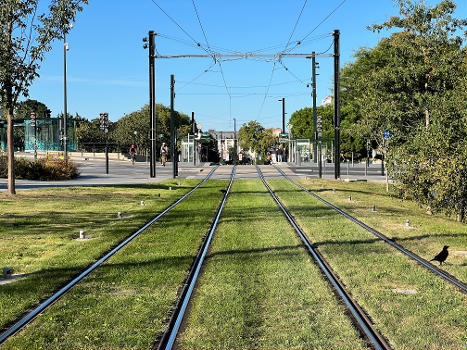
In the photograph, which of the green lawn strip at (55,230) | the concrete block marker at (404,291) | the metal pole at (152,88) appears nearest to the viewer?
the concrete block marker at (404,291)

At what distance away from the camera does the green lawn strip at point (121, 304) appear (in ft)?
16.3

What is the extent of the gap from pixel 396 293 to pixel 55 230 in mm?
8057

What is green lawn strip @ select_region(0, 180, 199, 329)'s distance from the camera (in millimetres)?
7023

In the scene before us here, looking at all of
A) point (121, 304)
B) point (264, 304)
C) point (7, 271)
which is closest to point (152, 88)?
point (7, 271)

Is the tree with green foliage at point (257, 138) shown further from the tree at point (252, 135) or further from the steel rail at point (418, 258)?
the steel rail at point (418, 258)

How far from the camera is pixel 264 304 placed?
6098 millimetres

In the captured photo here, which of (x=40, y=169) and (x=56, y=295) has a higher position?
(x=40, y=169)

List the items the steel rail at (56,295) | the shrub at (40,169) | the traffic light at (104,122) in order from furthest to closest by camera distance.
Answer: the traffic light at (104,122), the shrub at (40,169), the steel rail at (56,295)

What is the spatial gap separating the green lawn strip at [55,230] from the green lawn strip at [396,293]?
3.77 m

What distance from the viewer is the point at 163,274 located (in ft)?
24.9

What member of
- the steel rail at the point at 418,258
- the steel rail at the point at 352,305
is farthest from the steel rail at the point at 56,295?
the steel rail at the point at 418,258

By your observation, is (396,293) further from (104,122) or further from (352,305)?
(104,122)

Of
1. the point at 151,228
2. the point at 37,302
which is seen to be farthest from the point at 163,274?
the point at 151,228

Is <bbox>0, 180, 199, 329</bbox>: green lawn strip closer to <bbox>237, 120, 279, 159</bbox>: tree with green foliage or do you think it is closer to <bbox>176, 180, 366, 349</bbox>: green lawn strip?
<bbox>176, 180, 366, 349</bbox>: green lawn strip
